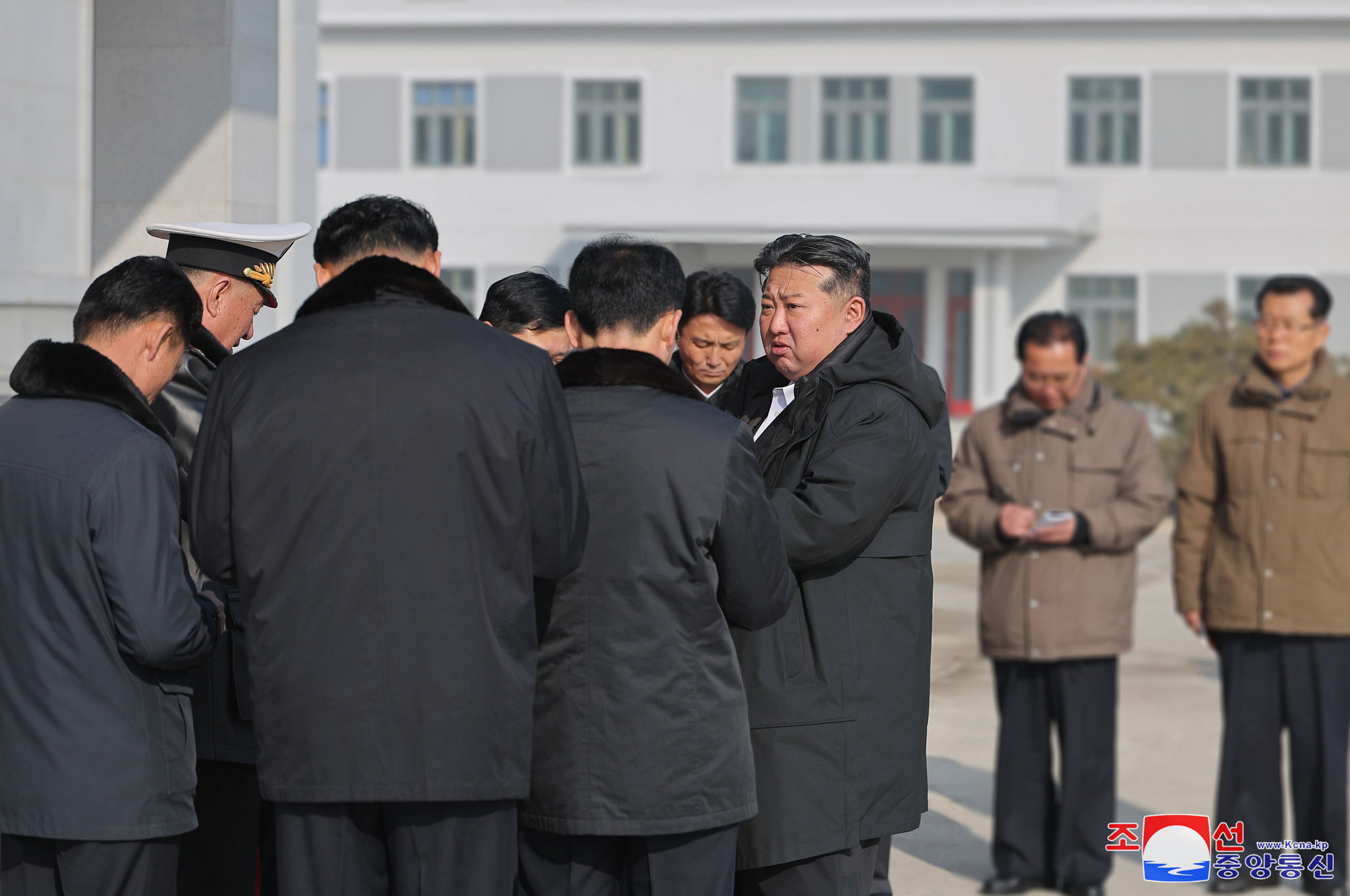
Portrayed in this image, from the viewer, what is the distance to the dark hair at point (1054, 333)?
546 centimetres

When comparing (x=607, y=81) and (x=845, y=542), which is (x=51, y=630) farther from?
(x=607, y=81)

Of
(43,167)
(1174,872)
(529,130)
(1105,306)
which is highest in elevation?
(529,130)

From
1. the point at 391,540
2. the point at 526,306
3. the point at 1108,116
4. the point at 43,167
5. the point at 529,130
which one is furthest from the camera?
the point at 529,130

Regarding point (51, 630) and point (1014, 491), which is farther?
point (1014, 491)

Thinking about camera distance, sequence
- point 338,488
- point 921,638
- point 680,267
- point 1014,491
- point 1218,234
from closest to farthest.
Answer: point 338,488
point 680,267
point 921,638
point 1014,491
point 1218,234

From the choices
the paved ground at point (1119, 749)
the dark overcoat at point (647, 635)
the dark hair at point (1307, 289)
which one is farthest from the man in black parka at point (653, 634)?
the dark hair at point (1307, 289)

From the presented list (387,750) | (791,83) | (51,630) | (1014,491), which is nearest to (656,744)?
(387,750)

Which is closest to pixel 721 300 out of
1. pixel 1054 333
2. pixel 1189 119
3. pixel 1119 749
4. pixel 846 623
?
pixel 1054 333

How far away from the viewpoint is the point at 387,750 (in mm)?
2637

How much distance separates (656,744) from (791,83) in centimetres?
2372

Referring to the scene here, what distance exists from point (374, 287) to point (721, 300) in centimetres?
216

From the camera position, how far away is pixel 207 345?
3475 millimetres

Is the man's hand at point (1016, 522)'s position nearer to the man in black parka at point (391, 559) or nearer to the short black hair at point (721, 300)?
the short black hair at point (721, 300)

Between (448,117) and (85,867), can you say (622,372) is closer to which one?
(85,867)
